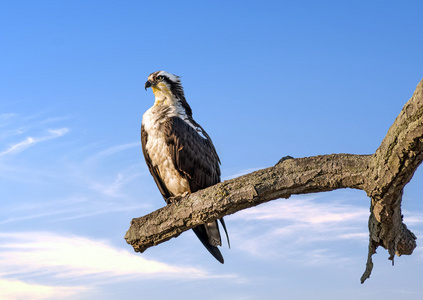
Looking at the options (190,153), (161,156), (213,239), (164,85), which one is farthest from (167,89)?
(213,239)

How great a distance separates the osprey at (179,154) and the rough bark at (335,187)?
630mm

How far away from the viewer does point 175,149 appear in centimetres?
674

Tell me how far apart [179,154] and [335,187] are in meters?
2.11

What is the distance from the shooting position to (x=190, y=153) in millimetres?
6766

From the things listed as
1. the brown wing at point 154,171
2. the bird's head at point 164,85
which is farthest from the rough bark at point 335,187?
the bird's head at point 164,85

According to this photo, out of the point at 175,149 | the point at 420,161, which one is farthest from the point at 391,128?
the point at 175,149

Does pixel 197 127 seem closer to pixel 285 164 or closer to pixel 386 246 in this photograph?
pixel 285 164

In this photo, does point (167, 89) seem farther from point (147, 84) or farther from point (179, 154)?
point (179, 154)

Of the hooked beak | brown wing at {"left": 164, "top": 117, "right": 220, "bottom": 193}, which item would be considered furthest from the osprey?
the hooked beak

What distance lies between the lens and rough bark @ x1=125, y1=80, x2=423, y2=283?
4.80 m

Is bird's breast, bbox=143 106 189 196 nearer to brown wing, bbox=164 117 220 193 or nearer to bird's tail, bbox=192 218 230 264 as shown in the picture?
brown wing, bbox=164 117 220 193

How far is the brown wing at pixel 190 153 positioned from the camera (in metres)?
6.74

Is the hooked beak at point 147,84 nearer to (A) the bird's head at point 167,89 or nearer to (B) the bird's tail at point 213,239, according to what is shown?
(A) the bird's head at point 167,89

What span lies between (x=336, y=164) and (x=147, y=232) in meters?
2.28
